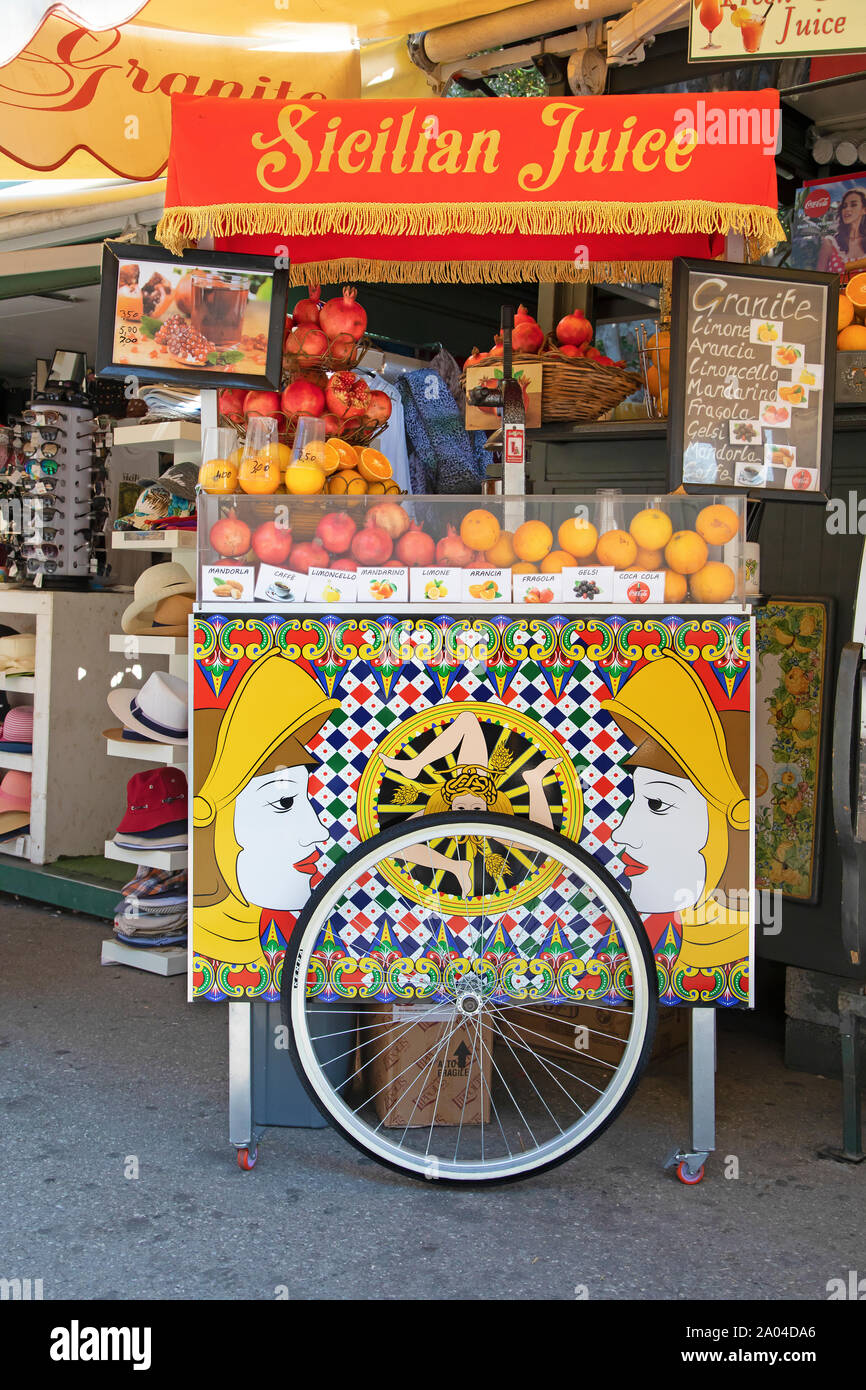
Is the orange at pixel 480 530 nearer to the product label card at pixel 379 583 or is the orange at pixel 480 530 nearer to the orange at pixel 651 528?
the product label card at pixel 379 583

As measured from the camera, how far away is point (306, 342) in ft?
10.9

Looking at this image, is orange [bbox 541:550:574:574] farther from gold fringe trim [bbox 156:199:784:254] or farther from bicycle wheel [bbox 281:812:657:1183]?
gold fringe trim [bbox 156:199:784:254]

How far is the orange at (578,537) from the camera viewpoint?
2881 mm

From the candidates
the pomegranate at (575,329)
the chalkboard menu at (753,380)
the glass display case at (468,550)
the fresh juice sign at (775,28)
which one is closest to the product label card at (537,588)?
the glass display case at (468,550)

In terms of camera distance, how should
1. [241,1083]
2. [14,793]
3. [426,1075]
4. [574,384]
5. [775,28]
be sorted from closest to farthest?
[775,28]
[241,1083]
[426,1075]
[574,384]
[14,793]

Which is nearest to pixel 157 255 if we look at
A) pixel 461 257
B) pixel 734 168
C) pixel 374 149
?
pixel 374 149

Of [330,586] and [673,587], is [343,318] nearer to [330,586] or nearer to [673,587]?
[330,586]

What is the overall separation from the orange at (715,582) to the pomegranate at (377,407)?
41.5 inches

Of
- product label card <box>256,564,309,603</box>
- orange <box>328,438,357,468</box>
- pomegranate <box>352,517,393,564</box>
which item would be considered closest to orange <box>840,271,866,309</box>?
orange <box>328,438,357,468</box>

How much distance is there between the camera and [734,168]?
2801mm

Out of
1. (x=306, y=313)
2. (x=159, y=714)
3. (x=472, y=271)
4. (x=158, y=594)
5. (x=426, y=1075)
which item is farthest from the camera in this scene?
(x=158, y=594)

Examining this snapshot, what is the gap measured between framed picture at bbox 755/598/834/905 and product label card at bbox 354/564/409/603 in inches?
52.3

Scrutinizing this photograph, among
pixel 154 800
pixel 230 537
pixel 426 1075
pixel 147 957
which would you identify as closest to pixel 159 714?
pixel 154 800

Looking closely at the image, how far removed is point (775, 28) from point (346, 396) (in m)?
1.37
